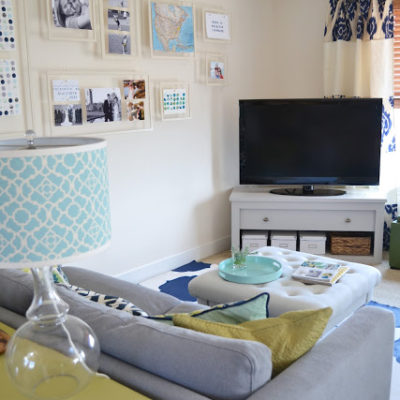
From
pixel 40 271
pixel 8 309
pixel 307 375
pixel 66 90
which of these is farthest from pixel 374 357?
pixel 66 90

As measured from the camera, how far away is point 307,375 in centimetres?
128

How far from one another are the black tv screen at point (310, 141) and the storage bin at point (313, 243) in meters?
0.45

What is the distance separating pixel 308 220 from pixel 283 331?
9.68ft

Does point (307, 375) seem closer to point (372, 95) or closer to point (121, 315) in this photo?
point (121, 315)

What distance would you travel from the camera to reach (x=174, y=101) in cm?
393

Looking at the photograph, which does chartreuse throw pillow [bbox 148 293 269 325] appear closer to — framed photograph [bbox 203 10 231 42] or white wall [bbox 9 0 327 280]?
white wall [bbox 9 0 327 280]

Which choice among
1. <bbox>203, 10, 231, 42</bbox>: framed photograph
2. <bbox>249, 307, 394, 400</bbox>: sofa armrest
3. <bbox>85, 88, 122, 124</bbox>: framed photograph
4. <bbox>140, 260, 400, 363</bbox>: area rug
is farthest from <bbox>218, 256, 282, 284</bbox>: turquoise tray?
<bbox>203, 10, 231, 42</bbox>: framed photograph

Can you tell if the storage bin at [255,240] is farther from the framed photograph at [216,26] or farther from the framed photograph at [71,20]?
the framed photograph at [71,20]

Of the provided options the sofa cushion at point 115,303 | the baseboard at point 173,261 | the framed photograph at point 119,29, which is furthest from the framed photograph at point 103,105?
the sofa cushion at point 115,303

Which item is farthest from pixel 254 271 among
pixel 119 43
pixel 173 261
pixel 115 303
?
pixel 119 43

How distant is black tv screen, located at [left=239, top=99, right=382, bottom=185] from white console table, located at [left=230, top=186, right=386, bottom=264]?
0.20 m

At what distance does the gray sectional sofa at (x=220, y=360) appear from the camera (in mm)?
1213

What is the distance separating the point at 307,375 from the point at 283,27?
4125mm

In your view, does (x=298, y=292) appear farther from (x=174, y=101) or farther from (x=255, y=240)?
(x=174, y=101)
